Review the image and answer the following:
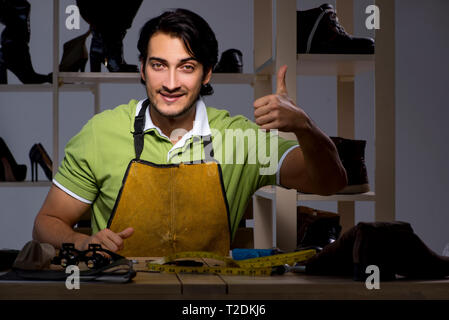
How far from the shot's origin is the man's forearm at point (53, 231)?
1828 mm

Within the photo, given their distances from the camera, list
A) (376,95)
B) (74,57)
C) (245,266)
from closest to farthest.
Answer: (245,266) → (376,95) → (74,57)

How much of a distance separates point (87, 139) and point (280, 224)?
0.82 m

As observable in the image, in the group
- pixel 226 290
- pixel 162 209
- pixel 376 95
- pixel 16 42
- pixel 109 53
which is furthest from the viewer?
pixel 16 42

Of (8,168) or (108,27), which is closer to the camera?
(108,27)

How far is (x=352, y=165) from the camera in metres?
2.37

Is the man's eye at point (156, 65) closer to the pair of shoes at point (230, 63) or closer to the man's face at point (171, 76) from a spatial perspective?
the man's face at point (171, 76)

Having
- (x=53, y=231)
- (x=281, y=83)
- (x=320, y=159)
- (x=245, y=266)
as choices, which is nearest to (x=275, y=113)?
(x=281, y=83)

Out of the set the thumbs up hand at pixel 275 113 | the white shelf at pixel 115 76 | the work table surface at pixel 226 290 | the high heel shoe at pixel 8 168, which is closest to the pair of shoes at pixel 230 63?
the white shelf at pixel 115 76

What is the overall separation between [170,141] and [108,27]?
130 centimetres

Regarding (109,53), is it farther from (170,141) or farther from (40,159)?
(170,141)

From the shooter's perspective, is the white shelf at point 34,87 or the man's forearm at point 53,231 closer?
the man's forearm at point 53,231

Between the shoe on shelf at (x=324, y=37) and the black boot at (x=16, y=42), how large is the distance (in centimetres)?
186

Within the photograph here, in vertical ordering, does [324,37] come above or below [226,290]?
above
